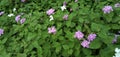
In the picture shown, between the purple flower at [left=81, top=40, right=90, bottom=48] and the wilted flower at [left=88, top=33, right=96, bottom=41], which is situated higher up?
the wilted flower at [left=88, top=33, right=96, bottom=41]

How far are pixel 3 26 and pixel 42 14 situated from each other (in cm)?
44

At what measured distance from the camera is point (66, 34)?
2.12 meters

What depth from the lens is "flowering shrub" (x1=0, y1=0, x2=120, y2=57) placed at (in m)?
1.96

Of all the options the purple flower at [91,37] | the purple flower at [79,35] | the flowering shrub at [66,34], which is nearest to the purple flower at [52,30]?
the flowering shrub at [66,34]

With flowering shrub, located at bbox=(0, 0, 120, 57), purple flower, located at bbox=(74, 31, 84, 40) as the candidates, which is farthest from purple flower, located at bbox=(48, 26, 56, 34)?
purple flower, located at bbox=(74, 31, 84, 40)

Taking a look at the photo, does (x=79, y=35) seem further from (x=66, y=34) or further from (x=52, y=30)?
(x=52, y=30)

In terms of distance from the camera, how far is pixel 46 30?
2.22 m

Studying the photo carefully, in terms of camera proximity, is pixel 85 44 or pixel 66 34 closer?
pixel 85 44

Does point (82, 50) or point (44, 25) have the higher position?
point (44, 25)

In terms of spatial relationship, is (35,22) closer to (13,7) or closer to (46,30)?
(46,30)

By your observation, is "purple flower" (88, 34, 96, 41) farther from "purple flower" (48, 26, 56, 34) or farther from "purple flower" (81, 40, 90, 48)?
"purple flower" (48, 26, 56, 34)

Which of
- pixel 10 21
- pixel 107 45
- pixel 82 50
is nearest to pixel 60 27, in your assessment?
pixel 82 50

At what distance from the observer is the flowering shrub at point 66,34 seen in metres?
1.96

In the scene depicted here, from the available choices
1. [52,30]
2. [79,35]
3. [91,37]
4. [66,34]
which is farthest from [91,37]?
[52,30]
